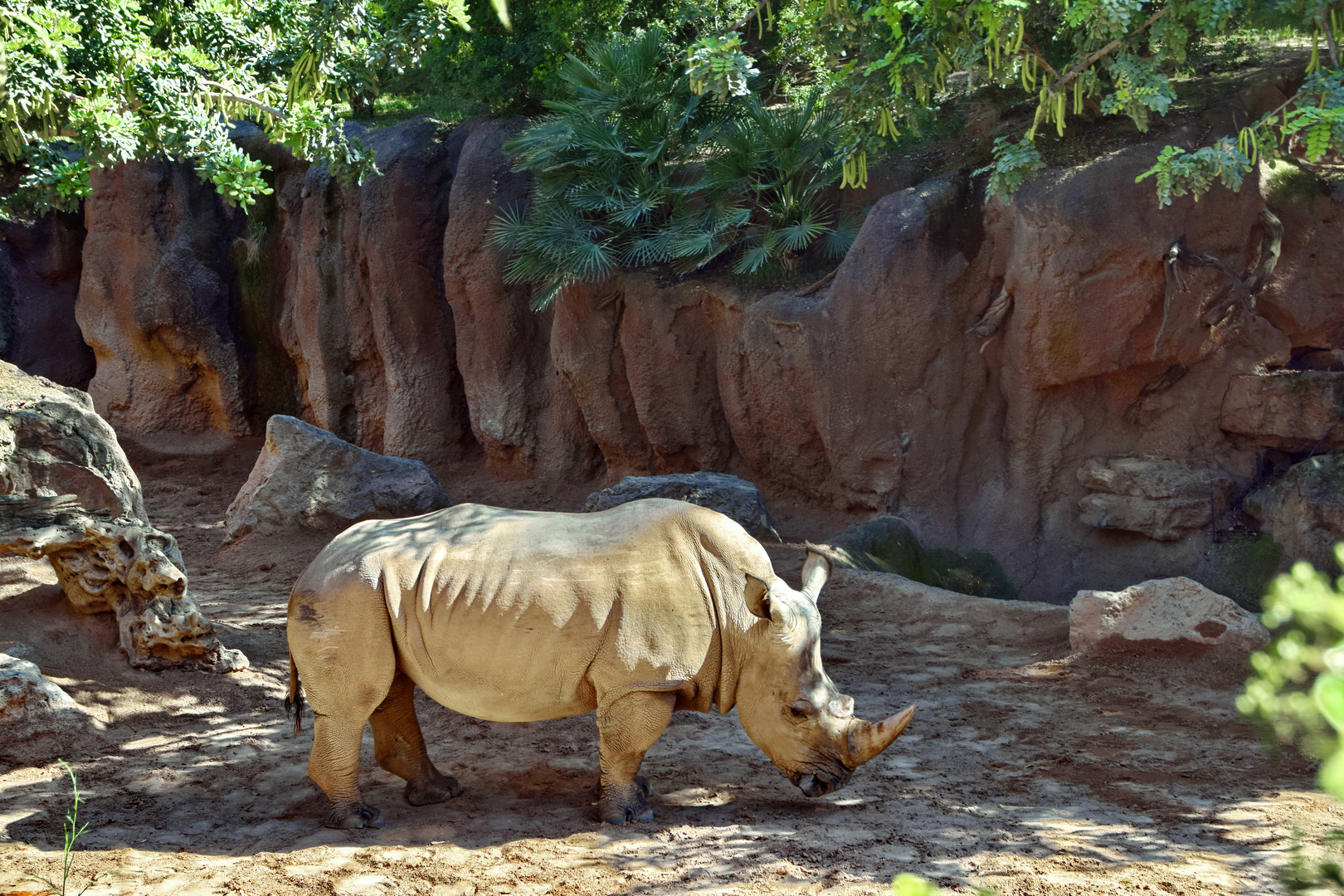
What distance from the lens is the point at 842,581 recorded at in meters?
8.70

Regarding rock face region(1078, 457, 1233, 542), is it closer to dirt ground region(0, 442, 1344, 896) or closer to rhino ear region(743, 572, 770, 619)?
dirt ground region(0, 442, 1344, 896)

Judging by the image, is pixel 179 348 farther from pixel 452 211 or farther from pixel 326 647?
pixel 326 647

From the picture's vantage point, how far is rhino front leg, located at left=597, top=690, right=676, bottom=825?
14.9ft

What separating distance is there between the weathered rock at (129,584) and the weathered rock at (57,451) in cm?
86

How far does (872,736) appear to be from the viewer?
441 centimetres

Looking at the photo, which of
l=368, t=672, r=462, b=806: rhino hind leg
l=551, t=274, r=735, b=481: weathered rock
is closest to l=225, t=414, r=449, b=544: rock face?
l=551, t=274, r=735, b=481: weathered rock

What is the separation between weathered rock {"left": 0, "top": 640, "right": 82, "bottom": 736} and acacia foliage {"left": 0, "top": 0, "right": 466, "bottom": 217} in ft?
8.32

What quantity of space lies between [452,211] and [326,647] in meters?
9.37

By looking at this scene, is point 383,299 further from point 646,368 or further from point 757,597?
point 757,597

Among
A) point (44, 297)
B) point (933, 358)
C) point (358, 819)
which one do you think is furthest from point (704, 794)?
point (44, 297)

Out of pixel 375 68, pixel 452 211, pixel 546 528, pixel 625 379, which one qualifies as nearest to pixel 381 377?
pixel 452 211

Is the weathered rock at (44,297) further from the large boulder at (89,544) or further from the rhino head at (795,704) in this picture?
the rhino head at (795,704)

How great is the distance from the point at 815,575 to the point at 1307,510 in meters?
5.78

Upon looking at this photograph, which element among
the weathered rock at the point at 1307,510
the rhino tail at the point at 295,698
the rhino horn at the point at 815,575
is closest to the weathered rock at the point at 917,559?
the weathered rock at the point at 1307,510
